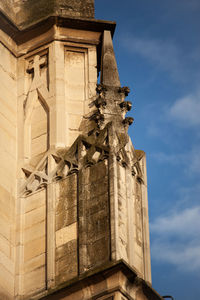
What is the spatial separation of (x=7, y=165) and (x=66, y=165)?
132 centimetres

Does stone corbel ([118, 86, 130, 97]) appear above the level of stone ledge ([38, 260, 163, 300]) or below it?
above

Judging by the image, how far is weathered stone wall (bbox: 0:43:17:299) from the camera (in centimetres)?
2170

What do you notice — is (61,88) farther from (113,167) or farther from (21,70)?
(113,167)

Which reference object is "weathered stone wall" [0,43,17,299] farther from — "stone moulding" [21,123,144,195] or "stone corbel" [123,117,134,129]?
"stone corbel" [123,117,134,129]

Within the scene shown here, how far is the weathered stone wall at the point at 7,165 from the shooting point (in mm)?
21703

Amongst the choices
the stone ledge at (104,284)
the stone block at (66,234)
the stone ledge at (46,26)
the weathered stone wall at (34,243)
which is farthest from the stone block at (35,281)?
the stone ledge at (46,26)

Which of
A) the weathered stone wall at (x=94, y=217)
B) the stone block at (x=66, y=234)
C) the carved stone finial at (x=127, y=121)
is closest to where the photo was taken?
the weathered stone wall at (x=94, y=217)

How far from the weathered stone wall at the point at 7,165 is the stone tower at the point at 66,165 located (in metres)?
0.02

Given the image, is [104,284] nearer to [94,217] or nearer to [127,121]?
[94,217]

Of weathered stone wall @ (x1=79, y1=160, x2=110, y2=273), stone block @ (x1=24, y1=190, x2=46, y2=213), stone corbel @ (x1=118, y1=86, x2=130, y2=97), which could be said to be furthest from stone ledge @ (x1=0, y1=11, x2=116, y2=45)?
weathered stone wall @ (x1=79, y1=160, x2=110, y2=273)

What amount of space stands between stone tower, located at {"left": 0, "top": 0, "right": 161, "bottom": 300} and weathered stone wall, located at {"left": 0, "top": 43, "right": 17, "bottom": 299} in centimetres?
2

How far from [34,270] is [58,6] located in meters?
6.38

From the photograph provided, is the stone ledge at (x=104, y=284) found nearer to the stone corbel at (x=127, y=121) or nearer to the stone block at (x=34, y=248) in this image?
the stone block at (x=34, y=248)

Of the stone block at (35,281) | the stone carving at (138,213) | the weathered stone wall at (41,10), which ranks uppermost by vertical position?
the weathered stone wall at (41,10)
